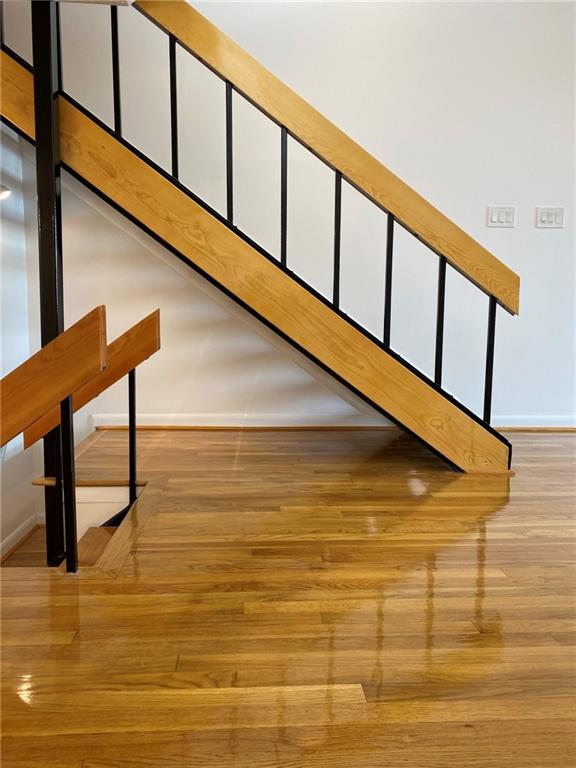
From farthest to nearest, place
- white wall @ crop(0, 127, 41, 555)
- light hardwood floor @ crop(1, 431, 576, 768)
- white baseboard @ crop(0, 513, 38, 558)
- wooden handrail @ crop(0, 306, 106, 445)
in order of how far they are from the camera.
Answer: white wall @ crop(0, 127, 41, 555)
white baseboard @ crop(0, 513, 38, 558)
wooden handrail @ crop(0, 306, 106, 445)
light hardwood floor @ crop(1, 431, 576, 768)

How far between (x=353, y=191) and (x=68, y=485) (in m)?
2.21

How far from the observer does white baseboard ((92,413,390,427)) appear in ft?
10.6

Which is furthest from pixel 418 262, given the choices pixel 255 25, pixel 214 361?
pixel 255 25

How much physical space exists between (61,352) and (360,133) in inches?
91.9

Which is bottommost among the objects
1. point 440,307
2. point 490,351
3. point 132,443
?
point 132,443

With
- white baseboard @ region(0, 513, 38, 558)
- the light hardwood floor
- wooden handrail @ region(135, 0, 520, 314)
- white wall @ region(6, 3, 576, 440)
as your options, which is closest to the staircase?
wooden handrail @ region(135, 0, 520, 314)

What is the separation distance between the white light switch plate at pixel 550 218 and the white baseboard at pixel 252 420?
1.32m

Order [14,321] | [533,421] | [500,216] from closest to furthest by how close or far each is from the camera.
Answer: [14,321] → [500,216] → [533,421]

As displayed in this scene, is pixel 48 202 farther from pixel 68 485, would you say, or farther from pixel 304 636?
pixel 304 636

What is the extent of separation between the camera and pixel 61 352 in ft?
4.33

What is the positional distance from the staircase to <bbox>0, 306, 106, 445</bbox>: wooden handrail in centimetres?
104

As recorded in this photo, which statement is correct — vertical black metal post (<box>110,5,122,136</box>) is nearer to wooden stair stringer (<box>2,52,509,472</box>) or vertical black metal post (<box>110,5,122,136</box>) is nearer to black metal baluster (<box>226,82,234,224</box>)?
wooden stair stringer (<box>2,52,509,472</box>)

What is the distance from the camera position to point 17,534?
2928mm

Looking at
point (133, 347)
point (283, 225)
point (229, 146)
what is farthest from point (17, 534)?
point (229, 146)
